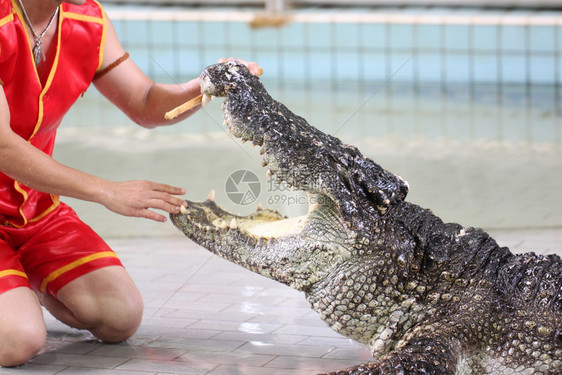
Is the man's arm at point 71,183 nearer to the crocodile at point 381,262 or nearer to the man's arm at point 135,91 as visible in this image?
the crocodile at point 381,262

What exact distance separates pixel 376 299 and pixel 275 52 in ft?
28.7

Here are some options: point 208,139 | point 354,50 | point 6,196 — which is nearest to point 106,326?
point 6,196

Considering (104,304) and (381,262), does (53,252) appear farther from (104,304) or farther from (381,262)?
(381,262)

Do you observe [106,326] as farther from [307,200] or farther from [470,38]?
[470,38]

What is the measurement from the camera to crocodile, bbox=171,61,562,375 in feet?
8.68

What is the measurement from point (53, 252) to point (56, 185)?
580 mm

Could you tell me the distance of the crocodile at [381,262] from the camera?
265 cm

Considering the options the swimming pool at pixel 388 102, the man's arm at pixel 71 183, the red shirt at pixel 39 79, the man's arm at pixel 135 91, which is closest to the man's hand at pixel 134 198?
the man's arm at pixel 71 183

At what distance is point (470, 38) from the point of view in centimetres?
1058

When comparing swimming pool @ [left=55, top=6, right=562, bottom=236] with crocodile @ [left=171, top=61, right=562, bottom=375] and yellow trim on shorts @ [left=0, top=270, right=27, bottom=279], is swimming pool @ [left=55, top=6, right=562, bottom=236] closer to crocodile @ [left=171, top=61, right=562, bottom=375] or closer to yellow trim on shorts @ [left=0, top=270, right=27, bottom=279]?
yellow trim on shorts @ [left=0, top=270, right=27, bottom=279]

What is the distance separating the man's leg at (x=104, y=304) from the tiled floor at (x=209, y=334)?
0.06 meters

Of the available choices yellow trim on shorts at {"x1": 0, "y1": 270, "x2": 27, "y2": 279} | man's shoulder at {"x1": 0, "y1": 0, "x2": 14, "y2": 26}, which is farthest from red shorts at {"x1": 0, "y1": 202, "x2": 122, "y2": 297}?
man's shoulder at {"x1": 0, "y1": 0, "x2": 14, "y2": 26}

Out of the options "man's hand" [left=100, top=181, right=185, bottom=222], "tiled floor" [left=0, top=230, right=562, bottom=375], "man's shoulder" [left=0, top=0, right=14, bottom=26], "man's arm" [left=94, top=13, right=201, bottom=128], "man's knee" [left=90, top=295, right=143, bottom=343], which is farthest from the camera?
"man's arm" [left=94, top=13, right=201, bottom=128]

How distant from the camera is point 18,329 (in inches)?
118
